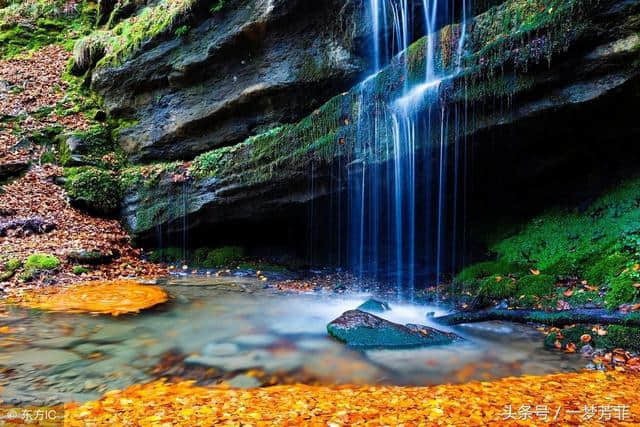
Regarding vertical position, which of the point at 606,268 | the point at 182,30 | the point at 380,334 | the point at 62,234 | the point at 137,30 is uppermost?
the point at 137,30

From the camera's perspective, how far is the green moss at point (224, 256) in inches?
398

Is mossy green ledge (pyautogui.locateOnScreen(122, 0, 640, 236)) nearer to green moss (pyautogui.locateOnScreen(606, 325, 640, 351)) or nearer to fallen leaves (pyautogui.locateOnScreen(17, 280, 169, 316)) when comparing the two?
fallen leaves (pyautogui.locateOnScreen(17, 280, 169, 316))

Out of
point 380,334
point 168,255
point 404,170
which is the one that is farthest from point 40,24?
point 380,334

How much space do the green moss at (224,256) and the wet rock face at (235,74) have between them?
289 centimetres

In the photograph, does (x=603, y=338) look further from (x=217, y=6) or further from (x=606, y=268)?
(x=217, y=6)

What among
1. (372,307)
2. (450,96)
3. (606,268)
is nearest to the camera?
(606,268)

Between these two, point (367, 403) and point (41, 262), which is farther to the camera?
point (41, 262)

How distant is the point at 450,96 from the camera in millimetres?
6371

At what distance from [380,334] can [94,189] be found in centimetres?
951

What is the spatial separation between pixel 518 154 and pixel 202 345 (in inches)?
251

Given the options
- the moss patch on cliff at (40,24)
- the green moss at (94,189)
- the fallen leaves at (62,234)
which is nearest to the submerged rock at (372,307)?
the fallen leaves at (62,234)

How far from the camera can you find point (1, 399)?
2762 mm

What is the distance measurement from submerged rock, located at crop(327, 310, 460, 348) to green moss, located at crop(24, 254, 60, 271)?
239 inches

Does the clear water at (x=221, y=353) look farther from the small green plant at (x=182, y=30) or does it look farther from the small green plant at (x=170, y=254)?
the small green plant at (x=182, y=30)
